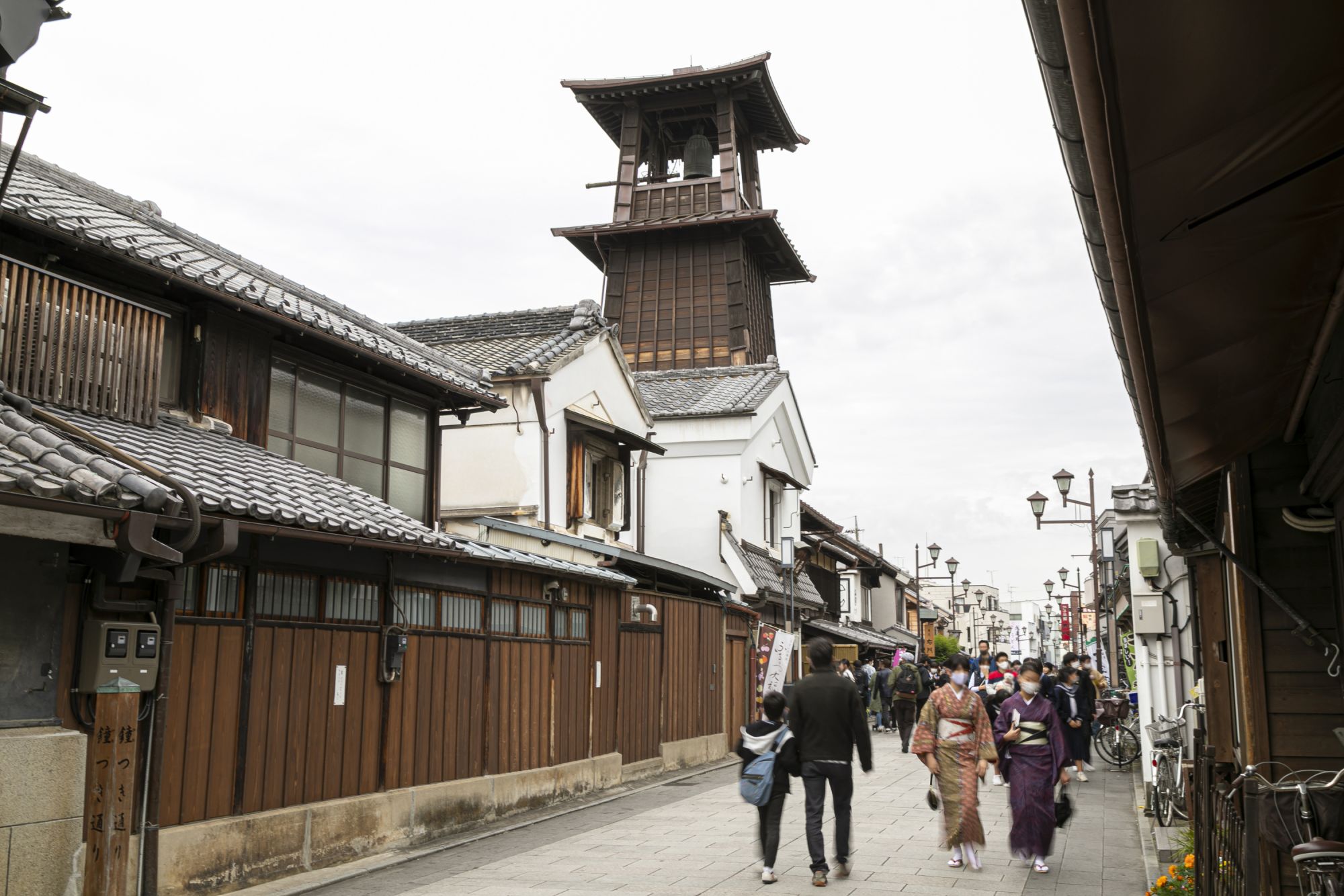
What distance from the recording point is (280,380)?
44.7 feet

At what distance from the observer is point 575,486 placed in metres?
21.7

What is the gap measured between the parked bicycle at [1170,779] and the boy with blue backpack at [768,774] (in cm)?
519

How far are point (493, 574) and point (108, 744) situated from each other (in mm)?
6945

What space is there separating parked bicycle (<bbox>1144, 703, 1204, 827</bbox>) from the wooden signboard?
10.6 meters

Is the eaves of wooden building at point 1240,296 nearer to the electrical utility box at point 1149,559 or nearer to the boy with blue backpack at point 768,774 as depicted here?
the boy with blue backpack at point 768,774

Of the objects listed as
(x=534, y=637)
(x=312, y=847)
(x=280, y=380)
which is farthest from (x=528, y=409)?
(x=312, y=847)

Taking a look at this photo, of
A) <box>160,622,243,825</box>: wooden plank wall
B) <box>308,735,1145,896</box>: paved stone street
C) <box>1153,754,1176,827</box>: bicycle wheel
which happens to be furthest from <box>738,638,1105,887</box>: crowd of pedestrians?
<box>160,622,243,825</box>: wooden plank wall

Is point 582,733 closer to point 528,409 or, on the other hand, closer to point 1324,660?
point 528,409

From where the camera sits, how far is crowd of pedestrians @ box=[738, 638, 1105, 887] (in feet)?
33.5

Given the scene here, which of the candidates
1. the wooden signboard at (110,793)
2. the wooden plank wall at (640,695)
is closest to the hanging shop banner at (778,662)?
the wooden plank wall at (640,695)

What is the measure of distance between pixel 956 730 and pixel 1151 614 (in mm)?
5102

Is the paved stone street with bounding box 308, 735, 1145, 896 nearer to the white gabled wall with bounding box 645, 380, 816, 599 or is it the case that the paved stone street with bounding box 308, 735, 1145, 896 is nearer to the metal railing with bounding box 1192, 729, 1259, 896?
the metal railing with bounding box 1192, 729, 1259, 896

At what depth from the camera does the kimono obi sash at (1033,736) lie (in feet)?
35.3

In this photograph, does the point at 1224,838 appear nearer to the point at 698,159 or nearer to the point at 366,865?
the point at 366,865
